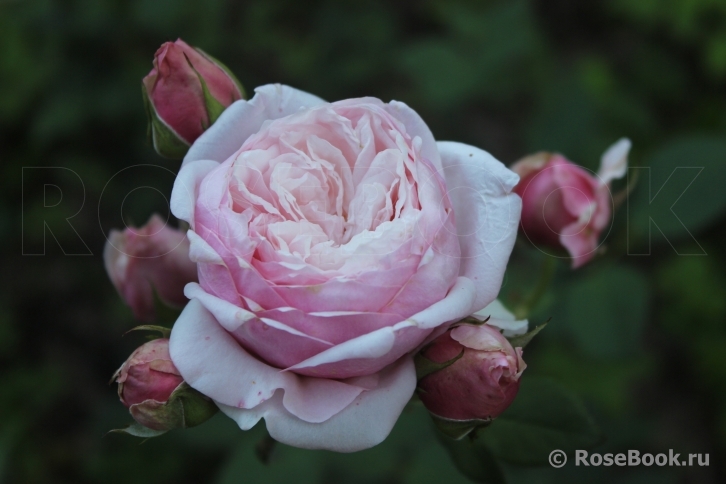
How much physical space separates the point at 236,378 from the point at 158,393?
111 millimetres

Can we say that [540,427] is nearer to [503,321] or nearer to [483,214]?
[503,321]

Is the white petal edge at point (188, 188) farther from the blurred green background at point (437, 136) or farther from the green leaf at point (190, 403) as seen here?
the blurred green background at point (437, 136)

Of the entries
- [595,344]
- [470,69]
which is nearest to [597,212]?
[595,344]

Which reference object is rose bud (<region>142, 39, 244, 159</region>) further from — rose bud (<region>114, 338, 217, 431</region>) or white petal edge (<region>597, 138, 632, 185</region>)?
Result: white petal edge (<region>597, 138, 632, 185</region>)

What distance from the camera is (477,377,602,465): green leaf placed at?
1189 mm

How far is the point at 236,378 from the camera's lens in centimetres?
82

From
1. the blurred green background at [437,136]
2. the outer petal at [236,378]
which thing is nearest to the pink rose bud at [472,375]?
the outer petal at [236,378]

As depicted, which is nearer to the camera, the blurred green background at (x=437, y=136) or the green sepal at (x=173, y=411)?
the green sepal at (x=173, y=411)

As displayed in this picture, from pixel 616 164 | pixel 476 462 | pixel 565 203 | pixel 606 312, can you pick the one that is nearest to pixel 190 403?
pixel 476 462

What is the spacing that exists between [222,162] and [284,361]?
0.95 ft

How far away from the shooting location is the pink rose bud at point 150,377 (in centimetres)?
86

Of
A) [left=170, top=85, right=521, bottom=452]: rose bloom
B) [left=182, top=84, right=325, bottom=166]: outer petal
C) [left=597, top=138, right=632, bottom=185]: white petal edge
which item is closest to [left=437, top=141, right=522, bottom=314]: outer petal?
[left=170, top=85, right=521, bottom=452]: rose bloom

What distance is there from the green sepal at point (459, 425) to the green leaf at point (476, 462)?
30cm

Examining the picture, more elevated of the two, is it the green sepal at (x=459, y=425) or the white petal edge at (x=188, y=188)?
the white petal edge at (x=188, y=188)
